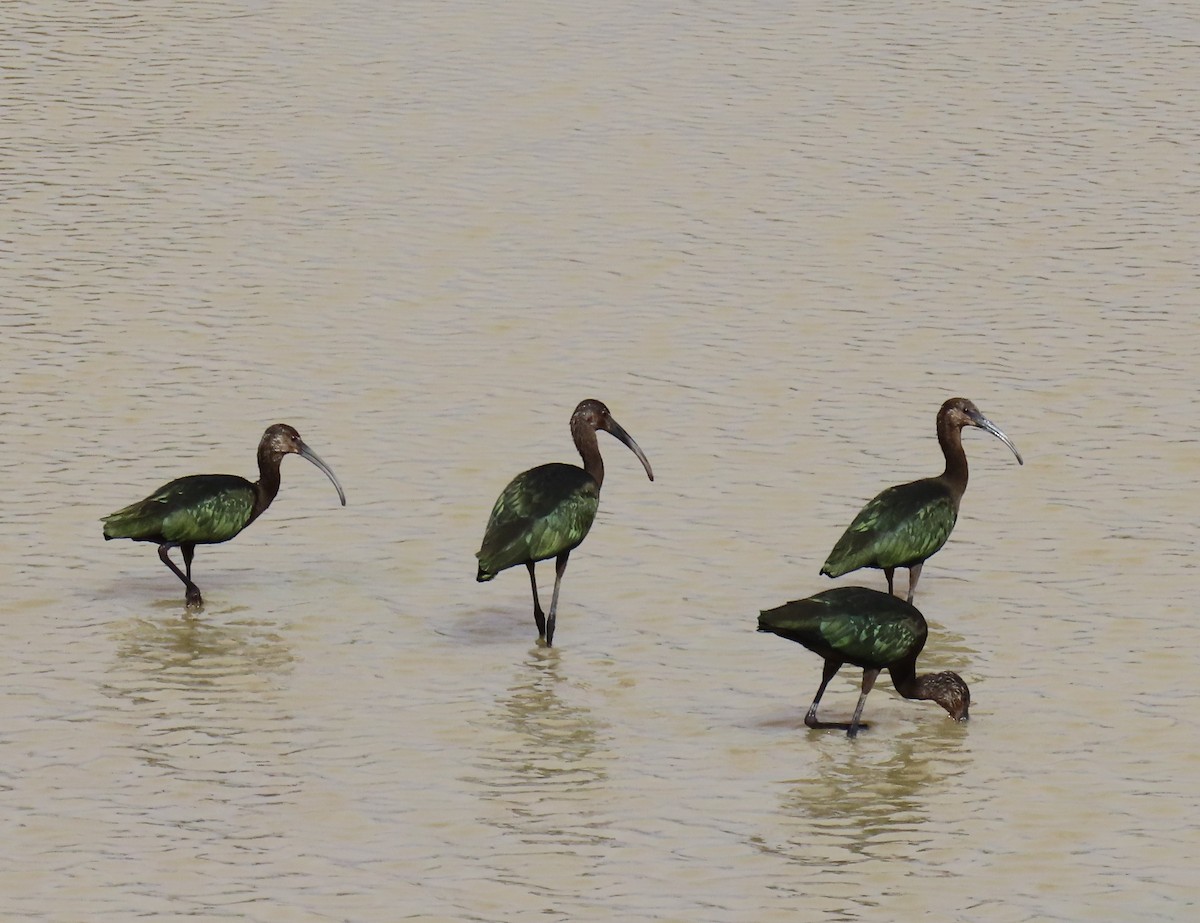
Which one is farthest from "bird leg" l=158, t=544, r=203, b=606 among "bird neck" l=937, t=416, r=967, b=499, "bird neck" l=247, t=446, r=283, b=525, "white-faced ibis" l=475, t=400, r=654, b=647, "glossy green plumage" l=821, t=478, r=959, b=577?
"bird neck" l=937, t=416, r=967, b=499

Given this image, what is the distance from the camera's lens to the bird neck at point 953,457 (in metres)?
16.2

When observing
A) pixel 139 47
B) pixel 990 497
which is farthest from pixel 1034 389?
pixel 139 47

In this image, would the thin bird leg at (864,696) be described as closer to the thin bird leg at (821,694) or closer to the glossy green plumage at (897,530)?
the thin bird leg at (821,694)

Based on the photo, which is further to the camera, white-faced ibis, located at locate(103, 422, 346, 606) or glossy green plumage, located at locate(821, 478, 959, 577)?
white-faced ibis, located at locate(103, 422, 346, 606)

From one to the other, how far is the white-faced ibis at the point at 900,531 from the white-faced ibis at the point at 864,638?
1.45 m

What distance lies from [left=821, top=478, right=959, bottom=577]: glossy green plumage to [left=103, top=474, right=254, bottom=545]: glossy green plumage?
373 centimetres

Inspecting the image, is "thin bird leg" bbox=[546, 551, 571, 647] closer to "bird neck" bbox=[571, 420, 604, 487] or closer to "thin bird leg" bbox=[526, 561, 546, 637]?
"thin bird leg" bbox=[526, 561, 546, 637]

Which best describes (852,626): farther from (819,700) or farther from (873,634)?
(819,700)

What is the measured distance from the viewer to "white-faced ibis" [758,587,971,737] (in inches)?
523

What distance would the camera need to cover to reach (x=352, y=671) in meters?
14.8

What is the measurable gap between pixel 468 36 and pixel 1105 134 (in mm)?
8726

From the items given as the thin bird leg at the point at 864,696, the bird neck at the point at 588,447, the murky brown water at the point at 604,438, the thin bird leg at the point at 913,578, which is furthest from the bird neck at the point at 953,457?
the thin bird leg at the point at 864,696

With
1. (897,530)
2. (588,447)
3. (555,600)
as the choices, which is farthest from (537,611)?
(897,530)

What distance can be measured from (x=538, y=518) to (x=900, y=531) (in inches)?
86.6
